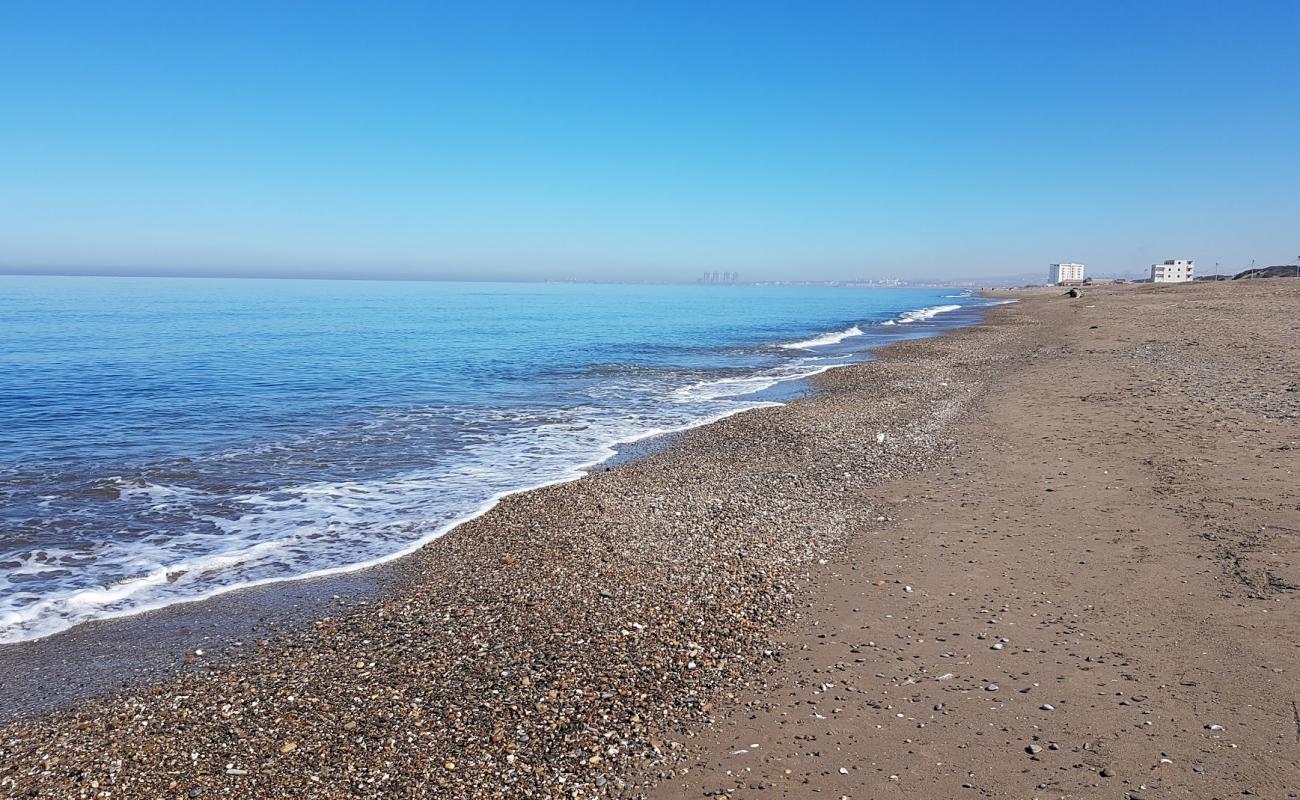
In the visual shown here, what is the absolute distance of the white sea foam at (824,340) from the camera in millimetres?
42856

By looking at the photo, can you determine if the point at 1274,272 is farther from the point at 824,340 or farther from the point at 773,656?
the point at 773,656

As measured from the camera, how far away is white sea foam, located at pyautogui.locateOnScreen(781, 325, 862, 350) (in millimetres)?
42856

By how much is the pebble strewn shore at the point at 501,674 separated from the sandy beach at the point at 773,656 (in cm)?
3

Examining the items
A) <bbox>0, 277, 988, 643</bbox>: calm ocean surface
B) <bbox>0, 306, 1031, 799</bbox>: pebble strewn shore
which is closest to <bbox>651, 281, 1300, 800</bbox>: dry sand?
<bbox>0, 306, 1031, 799</bbox>: pebble strewn shore

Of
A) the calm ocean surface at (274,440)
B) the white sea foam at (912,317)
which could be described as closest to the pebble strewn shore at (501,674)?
the calm ocean surface at (274,440)

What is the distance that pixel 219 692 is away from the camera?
19.3 feet

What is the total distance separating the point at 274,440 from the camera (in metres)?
16.9

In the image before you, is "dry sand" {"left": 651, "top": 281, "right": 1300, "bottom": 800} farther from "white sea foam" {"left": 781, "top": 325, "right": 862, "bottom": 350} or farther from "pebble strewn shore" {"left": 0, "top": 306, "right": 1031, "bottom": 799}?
"white sea foam" {"left": 781, "top": 325, "right": 862, "bottom": 350}

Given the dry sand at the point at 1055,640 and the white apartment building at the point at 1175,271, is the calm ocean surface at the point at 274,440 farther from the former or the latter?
the white apartment building at the point at 1175,271

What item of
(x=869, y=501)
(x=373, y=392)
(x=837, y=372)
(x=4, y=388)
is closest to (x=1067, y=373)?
(x=837, y=372)

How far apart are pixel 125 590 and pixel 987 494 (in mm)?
11805

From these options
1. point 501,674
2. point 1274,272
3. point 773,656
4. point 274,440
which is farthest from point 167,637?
point 1274,272

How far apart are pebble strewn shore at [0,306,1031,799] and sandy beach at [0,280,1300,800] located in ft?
0.09

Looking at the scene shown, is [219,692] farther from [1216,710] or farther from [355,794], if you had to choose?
[1216,710]
